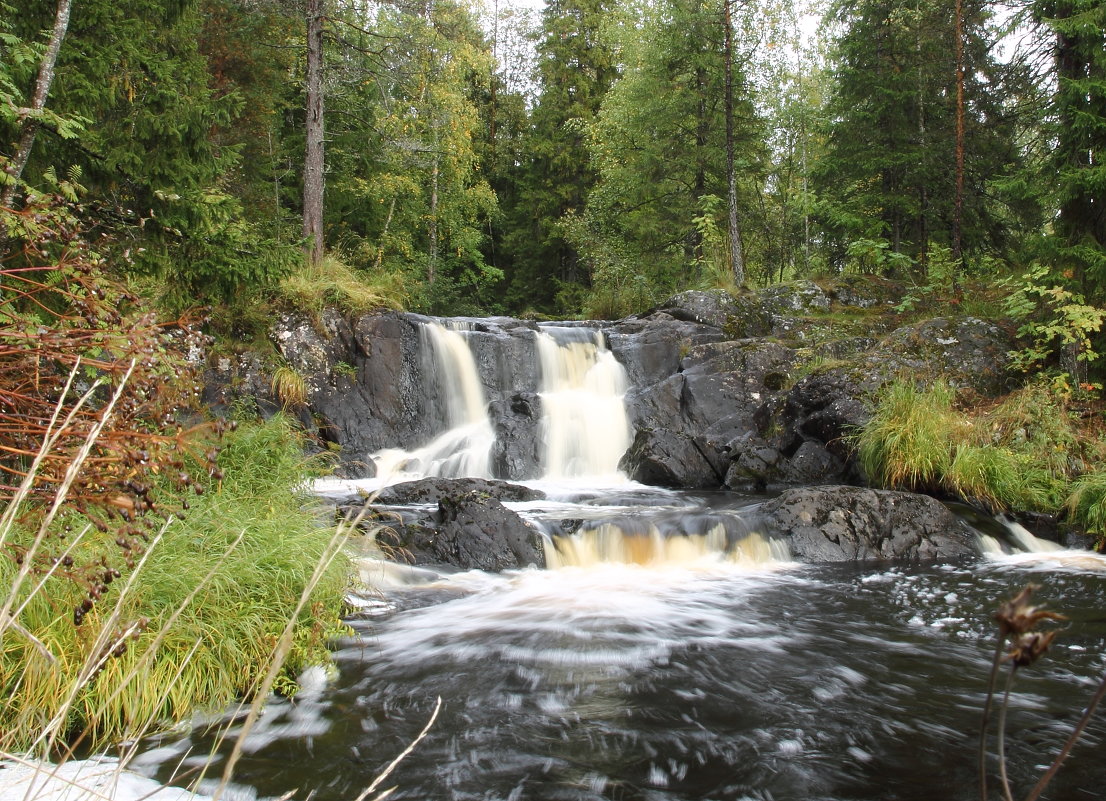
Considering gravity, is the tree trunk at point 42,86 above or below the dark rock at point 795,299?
above

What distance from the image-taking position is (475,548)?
7676mm

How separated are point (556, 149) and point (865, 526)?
24.3 meters

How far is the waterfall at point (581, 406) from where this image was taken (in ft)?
43.0

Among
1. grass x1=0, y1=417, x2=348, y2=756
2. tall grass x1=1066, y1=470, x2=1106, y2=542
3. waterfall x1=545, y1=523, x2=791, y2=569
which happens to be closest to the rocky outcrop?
waterfall x1=545, y1=523, x2=791, y2=569

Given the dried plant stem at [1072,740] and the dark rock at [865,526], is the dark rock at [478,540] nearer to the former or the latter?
the dark rock at [865,526]

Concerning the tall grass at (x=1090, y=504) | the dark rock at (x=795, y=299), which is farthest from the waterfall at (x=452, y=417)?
the tall grass at (x=1090, y=504)

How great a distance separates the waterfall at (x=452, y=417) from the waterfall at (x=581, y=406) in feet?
3.83

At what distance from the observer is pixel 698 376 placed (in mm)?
13820

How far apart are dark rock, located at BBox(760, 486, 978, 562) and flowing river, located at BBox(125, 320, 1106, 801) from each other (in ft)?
0.91

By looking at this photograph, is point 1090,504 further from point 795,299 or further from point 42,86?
point 42,86

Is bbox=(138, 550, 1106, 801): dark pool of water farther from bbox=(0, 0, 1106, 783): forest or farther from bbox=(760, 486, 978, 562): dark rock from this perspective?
bbox=(760, 486, 978, 562): dark rock

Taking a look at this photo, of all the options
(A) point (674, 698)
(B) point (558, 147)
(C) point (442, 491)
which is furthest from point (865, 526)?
(B) point (558, 147)

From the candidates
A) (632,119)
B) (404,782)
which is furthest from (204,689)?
(632,119)

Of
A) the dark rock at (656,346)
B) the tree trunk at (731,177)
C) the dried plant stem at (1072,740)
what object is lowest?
the dried plant stem at (1072,740)
